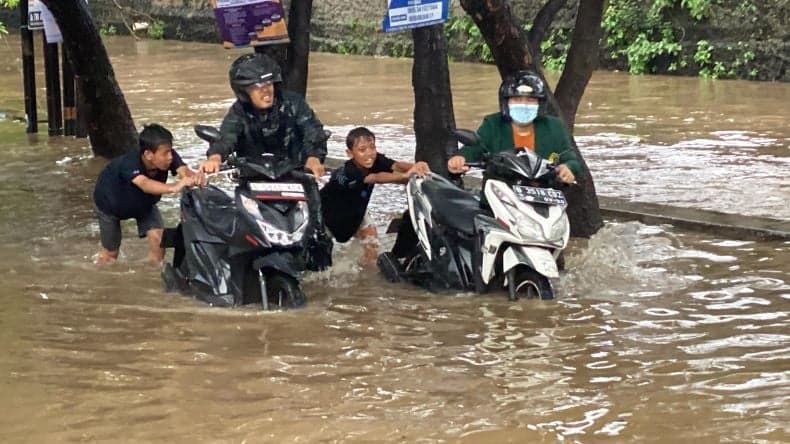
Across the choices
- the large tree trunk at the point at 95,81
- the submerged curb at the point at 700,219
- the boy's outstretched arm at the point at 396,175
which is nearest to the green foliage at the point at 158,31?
the large tree trunk at the point at 95,81

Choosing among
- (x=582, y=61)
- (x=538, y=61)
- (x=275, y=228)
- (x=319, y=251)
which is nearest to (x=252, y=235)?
(x=275, y=228)

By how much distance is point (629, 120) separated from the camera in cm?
1681

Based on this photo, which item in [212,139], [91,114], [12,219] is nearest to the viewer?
[212,139]

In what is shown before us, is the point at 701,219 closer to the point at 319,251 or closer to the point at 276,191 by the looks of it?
the point at 319,251

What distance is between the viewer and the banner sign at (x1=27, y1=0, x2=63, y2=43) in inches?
617

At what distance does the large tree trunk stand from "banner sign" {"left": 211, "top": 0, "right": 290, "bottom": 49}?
400 cm

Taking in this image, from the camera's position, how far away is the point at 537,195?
24.2 feet

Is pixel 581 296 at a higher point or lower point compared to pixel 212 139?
lower

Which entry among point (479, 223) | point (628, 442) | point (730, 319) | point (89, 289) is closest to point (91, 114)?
point (89, 289)

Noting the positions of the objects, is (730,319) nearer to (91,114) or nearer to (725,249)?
(725,249)

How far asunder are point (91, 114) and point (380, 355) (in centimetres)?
877

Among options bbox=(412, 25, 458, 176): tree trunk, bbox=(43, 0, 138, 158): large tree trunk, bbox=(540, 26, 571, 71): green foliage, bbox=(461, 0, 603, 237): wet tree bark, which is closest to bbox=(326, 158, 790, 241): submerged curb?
bbox=(461, 0, 603, 237): wet tree bark

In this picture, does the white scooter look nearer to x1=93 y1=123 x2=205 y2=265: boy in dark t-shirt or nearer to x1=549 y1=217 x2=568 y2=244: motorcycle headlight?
x1=549 y1=217 x2=568 y2=244: motorcycle headlight

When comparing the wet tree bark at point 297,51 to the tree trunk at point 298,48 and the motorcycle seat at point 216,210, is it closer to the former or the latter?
the tree trunk at point 298,48
